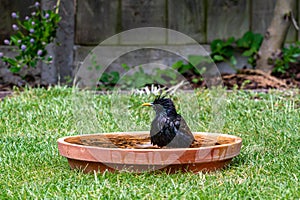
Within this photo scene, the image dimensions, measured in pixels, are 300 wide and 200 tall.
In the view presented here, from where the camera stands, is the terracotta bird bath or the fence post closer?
the terracotta bird bath

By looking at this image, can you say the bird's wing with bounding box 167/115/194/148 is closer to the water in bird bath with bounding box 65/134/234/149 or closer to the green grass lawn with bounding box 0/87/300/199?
the water in bird bath with bounding box 65/134/234/149

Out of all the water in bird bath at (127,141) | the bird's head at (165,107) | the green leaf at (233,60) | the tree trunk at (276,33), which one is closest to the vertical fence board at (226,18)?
the green leaf at (233,60)

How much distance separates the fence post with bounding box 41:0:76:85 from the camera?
6.14 m

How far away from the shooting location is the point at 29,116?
457 cm

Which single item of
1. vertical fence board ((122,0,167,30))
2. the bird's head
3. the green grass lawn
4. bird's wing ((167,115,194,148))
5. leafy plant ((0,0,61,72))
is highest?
vertical fence board ((122,0,167,30))

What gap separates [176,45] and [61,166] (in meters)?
3.58

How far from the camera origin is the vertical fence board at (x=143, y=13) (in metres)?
6.69

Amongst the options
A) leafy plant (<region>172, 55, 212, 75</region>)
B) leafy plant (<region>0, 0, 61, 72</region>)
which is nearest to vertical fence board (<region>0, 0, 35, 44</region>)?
leafy plant (<region>0, 0, 61, 72</region>)

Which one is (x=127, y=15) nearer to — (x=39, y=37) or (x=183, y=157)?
(x=39, y=37)

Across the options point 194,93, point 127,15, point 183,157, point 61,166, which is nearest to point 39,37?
point 127,15

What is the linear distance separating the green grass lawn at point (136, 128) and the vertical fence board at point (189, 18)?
5.10ft

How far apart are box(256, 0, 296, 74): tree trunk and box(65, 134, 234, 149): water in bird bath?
320 cm

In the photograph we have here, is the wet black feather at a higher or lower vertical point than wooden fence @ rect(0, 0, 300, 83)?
lower

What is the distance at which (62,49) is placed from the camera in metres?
6.21
